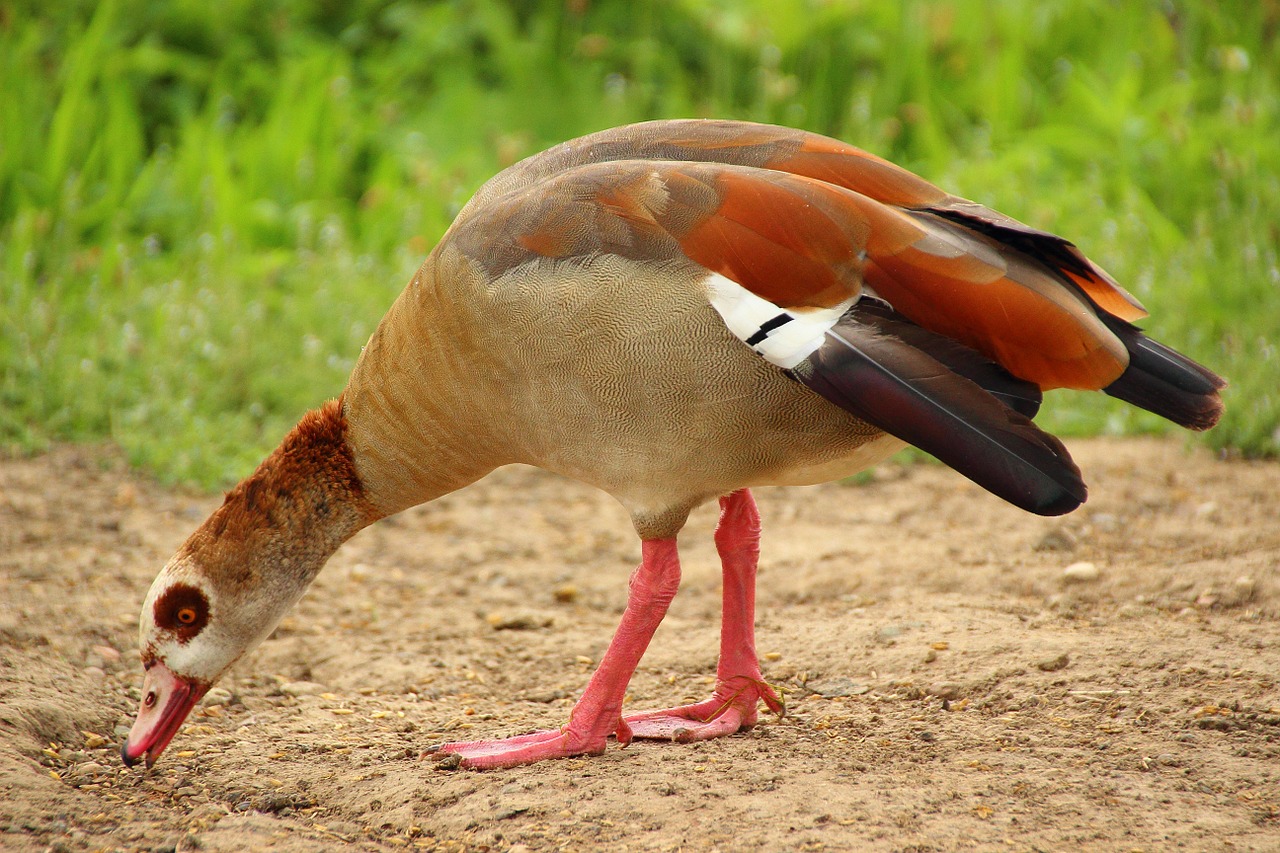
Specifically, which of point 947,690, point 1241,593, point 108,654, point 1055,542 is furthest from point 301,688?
point 1241,593

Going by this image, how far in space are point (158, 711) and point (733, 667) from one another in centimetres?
148

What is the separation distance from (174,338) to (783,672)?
11.3 feet

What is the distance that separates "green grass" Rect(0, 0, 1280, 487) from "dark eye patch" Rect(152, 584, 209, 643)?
1.99 meters

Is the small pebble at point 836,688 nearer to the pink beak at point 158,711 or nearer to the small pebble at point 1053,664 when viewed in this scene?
the small pebble at point 1053,664

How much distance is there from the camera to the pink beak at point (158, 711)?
10.4ft

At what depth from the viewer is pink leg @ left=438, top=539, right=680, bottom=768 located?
3.21m

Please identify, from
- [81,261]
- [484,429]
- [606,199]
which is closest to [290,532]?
[484,429]

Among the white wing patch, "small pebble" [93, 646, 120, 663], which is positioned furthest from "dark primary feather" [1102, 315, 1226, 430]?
"small pebble" [93, 646, 120, 663]

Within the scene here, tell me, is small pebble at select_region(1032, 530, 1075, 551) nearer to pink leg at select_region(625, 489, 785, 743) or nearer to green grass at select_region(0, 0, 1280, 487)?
green grass at select_region(0, 0, 1280, 487)

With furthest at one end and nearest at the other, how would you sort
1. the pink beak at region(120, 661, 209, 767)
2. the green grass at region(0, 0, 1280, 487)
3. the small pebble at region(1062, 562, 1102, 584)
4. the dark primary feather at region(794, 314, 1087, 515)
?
the green grass at region(0, 0, 1280, 487) → the small pebble at region(1062, 562, 1102, 584) → the pink beak at region(120, 661, 209, 767) → the dark primary feather at region(794, 314, 1087, 515)

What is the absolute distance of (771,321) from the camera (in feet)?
9.50

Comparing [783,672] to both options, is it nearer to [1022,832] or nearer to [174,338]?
[1022,832]

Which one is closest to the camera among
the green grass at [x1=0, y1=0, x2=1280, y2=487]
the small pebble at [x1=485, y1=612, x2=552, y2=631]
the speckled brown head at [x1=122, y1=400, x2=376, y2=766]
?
the speckled brown head at [x1=122, y1=400, x2=376, y2=766]

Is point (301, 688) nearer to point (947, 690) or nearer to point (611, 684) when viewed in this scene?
point (611, 684)
